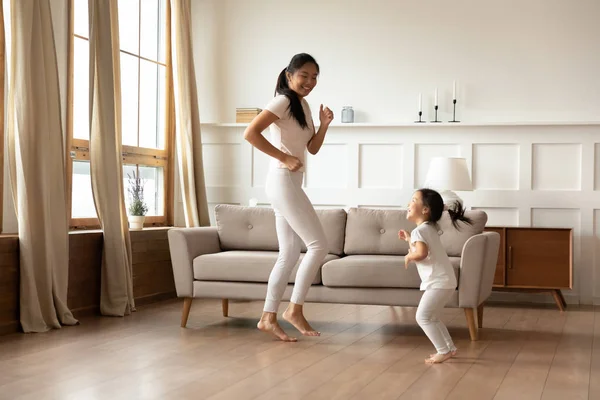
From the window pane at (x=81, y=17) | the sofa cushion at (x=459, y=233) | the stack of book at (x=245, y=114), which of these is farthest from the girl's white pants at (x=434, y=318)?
the stack of book at (x=245, y=114)

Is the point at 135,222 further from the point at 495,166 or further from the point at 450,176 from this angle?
the point at 495,166

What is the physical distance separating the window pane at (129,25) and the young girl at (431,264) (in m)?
3.16

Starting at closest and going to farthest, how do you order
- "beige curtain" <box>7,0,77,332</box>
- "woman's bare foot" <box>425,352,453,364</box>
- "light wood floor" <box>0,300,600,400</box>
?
1. "light wood floor" <box>0,300,600,400</box>
2. "woman's bare foot" <box>425,352,453,364</box>
3. "beige curtain" <box>7,0,77,332</box>

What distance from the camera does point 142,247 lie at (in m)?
5.69

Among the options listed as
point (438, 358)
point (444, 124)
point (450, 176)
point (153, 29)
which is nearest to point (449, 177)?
point (450, 176)

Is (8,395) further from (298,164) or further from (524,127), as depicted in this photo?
(524,127)

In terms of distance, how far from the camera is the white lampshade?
5.66 m

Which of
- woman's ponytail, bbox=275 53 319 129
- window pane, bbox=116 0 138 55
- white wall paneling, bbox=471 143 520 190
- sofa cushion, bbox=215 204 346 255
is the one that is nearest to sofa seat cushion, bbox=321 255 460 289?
sofa cushion, bbox=215 204 346 255

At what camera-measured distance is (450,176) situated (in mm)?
5684

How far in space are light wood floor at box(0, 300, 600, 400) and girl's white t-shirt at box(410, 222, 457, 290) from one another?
35 cm

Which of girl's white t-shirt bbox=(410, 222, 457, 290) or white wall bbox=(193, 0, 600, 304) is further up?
white wall bbox=(193, 0, 600, 304)

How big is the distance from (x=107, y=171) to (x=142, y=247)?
78 cm

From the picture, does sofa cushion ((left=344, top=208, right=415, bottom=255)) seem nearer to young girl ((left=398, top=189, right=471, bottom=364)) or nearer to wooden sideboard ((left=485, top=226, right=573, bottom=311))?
young girl ((left=398, top=189, right=471, bottom=364))

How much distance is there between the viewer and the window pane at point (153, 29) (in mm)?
6297
